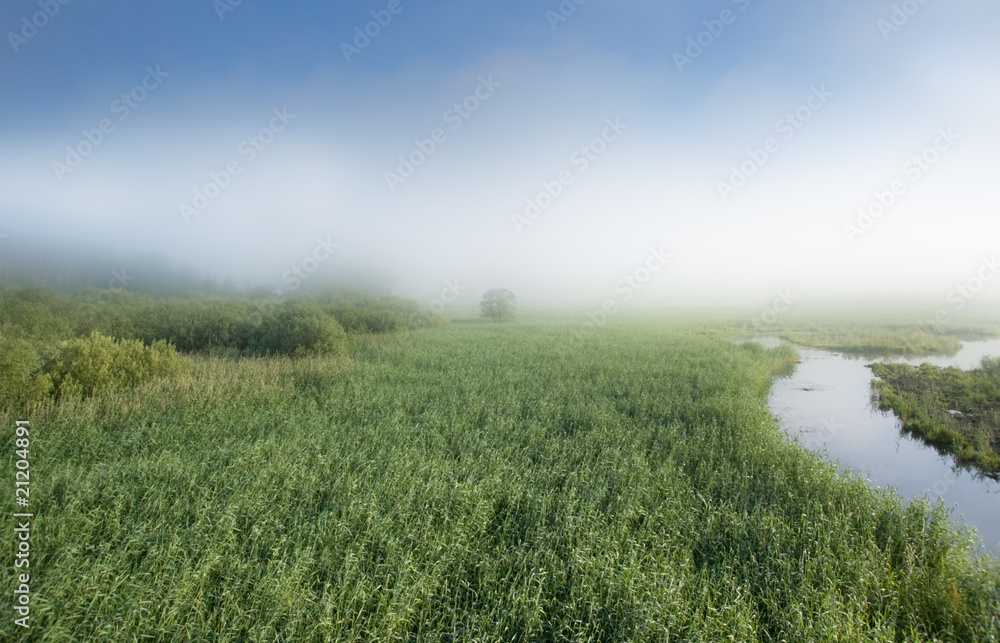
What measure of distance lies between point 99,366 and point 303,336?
30.7ft

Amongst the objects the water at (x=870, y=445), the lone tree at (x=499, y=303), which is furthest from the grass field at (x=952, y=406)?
the lone tree at (x=499, y=303)

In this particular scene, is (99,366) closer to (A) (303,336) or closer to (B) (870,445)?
(A) (303,336)

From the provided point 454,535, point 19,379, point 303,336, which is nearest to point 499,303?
point 303,336

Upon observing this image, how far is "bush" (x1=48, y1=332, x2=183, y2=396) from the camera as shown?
34.3 ft

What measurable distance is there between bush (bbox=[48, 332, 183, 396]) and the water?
62.8 ft

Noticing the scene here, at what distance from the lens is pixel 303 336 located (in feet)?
66.3

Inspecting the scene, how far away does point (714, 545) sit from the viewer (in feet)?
19.5

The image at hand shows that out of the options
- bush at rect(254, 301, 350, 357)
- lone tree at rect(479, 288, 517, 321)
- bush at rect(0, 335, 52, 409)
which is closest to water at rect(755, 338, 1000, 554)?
bush at rect(0, 335, 52, 409)

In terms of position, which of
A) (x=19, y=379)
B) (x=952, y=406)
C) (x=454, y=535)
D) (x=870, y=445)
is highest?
(x=19, y=379)

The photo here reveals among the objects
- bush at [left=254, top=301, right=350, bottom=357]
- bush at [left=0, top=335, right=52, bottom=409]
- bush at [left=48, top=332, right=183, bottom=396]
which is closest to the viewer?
bush at [left=0, top=335, right=52, bottom=409]

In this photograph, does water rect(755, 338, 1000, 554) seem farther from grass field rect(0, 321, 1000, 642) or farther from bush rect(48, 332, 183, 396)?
bush rect(48, 332, 183, 396)

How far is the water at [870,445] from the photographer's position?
29.0 feet

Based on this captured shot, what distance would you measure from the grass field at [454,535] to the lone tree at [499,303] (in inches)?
1922

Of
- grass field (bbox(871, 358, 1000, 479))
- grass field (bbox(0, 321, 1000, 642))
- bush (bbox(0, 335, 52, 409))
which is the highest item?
bush (bbox(0, 335, 52, 409))
